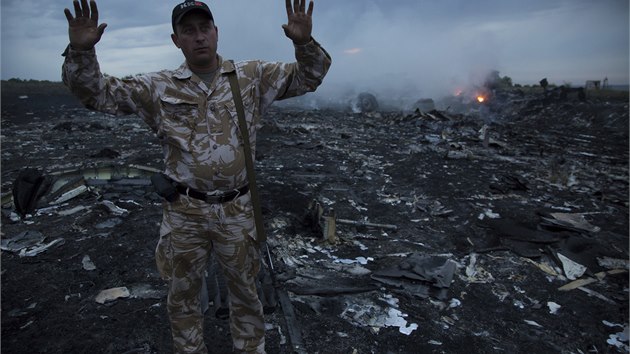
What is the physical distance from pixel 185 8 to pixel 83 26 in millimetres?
549

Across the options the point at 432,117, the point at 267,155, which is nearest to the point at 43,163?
the point at 267,155

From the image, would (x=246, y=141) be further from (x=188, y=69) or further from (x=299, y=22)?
(x=299, y=22)

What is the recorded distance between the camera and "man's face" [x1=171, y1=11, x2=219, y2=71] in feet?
6.95

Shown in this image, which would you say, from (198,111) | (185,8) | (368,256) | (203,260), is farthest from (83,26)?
(368,256)

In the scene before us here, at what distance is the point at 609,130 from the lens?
15.8 metres

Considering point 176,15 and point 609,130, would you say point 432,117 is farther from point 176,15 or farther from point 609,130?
point 176,15

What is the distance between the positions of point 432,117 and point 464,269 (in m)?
14.4

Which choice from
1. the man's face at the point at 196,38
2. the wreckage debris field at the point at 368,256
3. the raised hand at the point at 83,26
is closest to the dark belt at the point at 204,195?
the wreckage debris field at the point at 368,256

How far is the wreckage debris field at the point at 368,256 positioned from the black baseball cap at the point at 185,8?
168 cm

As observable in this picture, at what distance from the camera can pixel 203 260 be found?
2484 millimetres

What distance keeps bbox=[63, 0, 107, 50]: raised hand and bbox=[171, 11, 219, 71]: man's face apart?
43 cm

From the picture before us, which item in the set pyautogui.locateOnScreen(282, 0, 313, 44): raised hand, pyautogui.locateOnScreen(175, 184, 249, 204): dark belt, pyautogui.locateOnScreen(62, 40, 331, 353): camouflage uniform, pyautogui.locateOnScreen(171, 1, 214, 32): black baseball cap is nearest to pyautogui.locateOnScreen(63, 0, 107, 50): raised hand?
pyautogui.locateOnScreen(62, 40, 331, 353): camouflage uniform

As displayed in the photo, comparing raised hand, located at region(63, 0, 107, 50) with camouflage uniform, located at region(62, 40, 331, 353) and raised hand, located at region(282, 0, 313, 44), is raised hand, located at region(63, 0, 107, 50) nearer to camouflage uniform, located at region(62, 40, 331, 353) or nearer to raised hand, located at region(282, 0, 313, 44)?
camouflage uniform, located at region(62, 40, 331, 353)

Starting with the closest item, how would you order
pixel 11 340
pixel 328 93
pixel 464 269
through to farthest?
pixel 11 340, pixel 464 269, pixel 328 93
